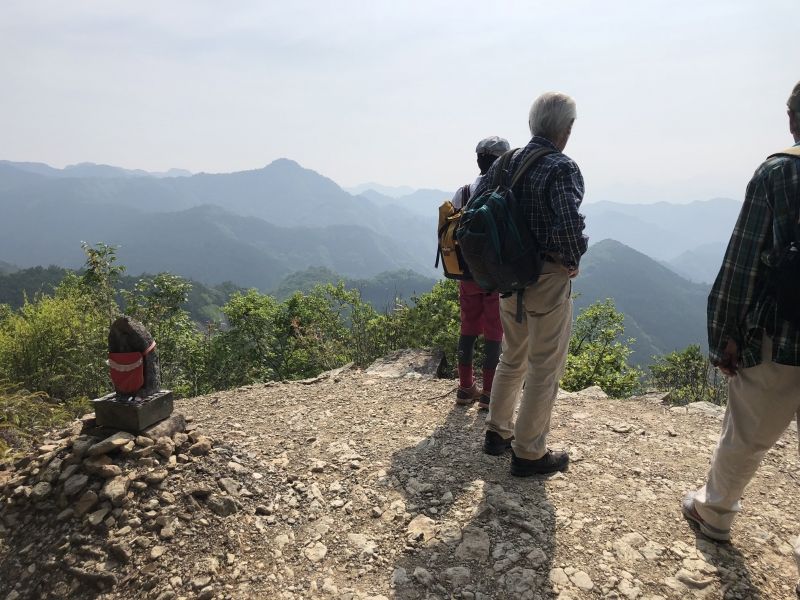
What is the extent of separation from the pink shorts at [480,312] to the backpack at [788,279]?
8.23ft

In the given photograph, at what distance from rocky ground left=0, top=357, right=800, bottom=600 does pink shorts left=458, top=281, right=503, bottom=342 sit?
1164 millimetres

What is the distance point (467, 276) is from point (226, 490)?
9.15 ft

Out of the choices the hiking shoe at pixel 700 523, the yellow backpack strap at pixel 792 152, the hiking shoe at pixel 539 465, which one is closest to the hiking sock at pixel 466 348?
the hiking shoe at pixel 539 465

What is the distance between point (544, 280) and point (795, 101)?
165 cm

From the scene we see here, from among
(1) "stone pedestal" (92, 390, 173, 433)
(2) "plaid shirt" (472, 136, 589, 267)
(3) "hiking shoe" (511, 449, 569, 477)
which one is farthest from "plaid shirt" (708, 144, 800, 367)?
(1) "stone pedestal" (92, 390, 173, 433)

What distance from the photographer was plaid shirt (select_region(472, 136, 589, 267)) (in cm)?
314

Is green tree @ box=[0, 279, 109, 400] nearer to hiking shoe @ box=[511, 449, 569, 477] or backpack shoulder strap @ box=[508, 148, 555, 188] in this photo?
hiking shoe @ box=[511, 449, 569, 477]

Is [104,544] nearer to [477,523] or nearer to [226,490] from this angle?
[226,490]

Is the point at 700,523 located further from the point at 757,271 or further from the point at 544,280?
the point at 544,280

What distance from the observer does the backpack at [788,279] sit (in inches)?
88.4

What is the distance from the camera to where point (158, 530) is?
3.04 metres

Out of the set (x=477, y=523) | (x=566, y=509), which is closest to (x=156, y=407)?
(x=477, y=523)

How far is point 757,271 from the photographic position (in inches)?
97.5

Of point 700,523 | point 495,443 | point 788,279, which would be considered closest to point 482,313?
point 495,443
